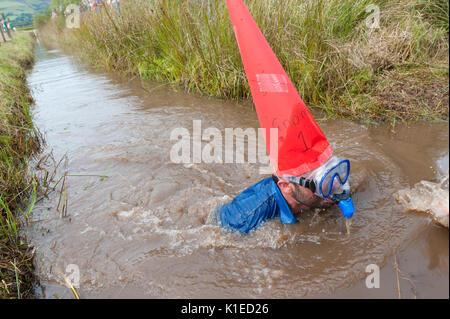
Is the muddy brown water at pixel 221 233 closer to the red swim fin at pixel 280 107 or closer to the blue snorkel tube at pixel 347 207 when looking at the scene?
the blue snorkel tube at pixel 347 207

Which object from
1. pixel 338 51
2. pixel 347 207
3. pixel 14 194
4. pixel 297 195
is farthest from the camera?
pixel 338 51

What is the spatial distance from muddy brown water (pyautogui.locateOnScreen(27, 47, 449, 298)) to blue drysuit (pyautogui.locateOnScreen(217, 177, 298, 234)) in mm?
75

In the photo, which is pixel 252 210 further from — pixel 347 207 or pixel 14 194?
pixel 14 194

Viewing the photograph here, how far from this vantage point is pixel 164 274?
1.71 metres

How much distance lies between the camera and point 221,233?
1.98m

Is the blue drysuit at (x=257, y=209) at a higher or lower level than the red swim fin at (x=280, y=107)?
lower

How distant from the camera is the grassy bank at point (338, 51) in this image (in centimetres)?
278

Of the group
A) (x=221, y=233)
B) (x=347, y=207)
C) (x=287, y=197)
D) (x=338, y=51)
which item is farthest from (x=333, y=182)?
(x=338, y=51)

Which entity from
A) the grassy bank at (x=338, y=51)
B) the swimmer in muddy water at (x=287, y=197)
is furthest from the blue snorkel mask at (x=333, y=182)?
the grassy bank at (x=338, y=51)

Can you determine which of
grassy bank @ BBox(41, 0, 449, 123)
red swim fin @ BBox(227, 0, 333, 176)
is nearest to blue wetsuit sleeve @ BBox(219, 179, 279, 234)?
red swim fin @ BBox(227, 0, 333, 176)

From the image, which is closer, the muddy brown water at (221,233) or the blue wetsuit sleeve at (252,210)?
the muddy brown water at (221,233)

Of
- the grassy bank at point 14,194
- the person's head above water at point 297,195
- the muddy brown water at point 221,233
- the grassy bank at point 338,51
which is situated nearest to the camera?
the muddy brown water at point 221,233

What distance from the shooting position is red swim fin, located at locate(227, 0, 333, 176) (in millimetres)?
1603

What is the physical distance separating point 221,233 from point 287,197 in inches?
21.3
